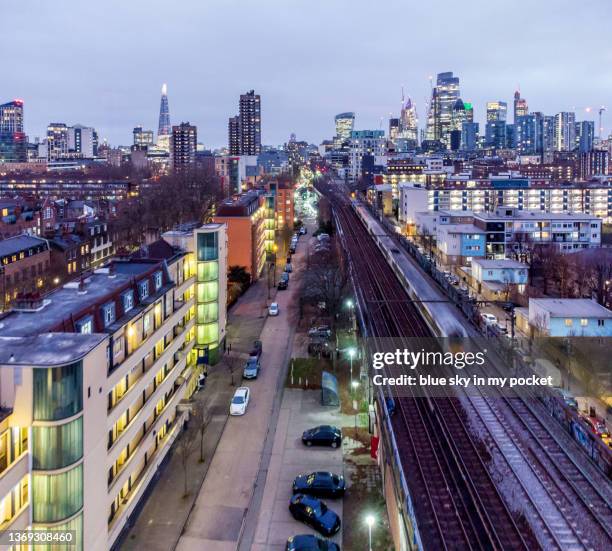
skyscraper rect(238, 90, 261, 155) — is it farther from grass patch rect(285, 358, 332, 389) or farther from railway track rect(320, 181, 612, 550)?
railway track rect(320, 181, 612, 550)

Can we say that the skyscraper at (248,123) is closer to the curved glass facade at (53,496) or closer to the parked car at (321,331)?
the parked car at (321,331)

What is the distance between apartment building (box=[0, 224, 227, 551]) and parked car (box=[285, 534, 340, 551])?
303 cm

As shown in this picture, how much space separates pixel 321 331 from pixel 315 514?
11374 millimetres

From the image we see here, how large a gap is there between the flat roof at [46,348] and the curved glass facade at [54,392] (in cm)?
15

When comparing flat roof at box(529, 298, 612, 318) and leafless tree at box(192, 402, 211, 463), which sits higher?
flat roof at box(529, 298, 612, 318)

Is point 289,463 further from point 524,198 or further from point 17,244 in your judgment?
point 524,198

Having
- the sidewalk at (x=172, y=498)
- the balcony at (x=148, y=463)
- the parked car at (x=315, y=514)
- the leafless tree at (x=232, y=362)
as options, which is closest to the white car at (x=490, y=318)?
the leafless tree at (x=232, y=362)

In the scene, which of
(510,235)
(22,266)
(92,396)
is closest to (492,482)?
(92,396)

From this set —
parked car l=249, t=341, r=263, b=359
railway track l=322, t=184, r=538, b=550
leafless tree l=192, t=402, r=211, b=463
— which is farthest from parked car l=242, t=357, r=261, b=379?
railway track l=322, t=184, r=538, b=550

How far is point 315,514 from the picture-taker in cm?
1081

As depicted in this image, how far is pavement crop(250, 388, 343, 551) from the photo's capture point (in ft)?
A: 35.4

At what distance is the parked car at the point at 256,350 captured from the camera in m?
19.8

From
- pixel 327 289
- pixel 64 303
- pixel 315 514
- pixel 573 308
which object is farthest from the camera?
pixel 327 289

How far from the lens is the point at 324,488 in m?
11.8
